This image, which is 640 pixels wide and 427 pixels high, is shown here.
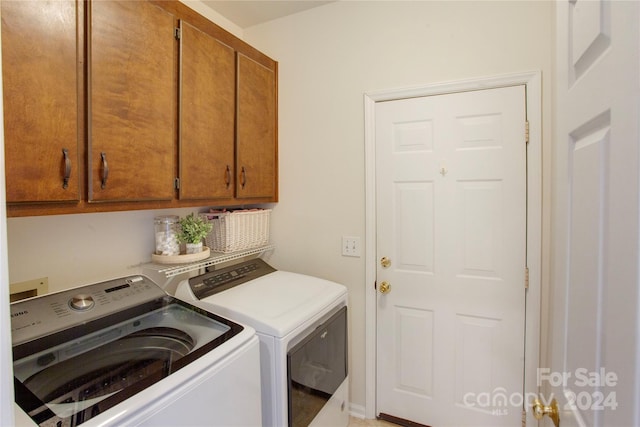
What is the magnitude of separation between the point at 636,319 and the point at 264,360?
3.85 ft

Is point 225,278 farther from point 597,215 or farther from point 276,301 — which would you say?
point 597,215

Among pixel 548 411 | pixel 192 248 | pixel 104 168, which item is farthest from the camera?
pixel 192 248

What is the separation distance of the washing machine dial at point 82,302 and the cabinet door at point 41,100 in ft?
1.28

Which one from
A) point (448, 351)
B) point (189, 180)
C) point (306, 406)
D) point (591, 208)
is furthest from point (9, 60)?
point (448, 351)

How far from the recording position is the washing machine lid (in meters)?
1.33

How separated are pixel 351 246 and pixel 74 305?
138 cm

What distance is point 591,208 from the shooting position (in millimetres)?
630

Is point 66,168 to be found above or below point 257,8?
below

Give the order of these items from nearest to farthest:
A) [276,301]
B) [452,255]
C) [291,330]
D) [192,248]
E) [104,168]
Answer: [104,168] → [291,330] → [276,301] → [192,248] → [452,255]

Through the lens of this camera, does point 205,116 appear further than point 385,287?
No

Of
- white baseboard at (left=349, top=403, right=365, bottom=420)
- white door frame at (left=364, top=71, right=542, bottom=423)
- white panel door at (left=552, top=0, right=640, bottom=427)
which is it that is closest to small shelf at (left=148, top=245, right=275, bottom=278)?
white baseboard at (left=349, top=403, right=365, bottom=420)

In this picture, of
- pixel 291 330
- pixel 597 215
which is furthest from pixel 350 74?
pixel 597 215

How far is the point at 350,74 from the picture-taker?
197 centimetres

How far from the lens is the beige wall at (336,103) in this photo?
5.00ft
